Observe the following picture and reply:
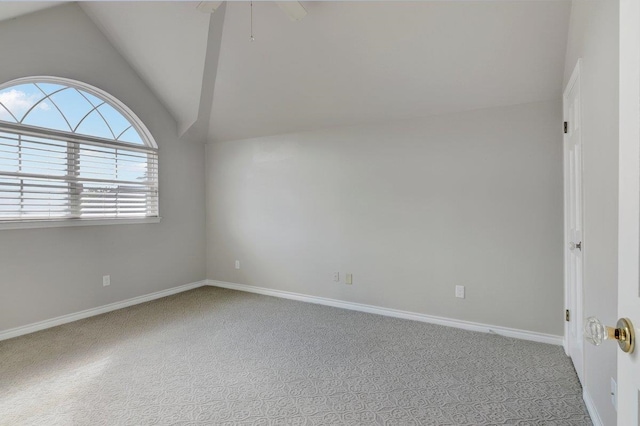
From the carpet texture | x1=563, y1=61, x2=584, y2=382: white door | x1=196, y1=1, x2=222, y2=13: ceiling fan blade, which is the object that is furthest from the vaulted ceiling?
the carpet texture

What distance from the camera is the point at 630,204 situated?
66 cm

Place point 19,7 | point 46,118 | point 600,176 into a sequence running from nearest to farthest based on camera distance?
point 600,176 < point 19,7 < point 46,118

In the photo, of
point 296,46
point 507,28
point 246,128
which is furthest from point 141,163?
point 507,28

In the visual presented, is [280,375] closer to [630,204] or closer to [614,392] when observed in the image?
[614,392]

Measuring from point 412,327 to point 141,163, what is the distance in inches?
145

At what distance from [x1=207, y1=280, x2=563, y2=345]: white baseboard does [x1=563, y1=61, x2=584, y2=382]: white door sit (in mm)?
253

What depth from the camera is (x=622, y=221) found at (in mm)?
702

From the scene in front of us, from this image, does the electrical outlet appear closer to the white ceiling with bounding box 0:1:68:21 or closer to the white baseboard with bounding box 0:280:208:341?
the white baseboard with bounding box 0:280:208:341

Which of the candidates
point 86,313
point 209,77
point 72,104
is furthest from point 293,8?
point 86,313

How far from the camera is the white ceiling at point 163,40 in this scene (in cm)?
306

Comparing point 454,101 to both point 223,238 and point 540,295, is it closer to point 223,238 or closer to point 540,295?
point 540,295

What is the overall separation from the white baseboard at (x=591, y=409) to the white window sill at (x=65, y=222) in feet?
14.5

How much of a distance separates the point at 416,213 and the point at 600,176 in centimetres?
182

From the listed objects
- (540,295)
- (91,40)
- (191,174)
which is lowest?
(540,295)
